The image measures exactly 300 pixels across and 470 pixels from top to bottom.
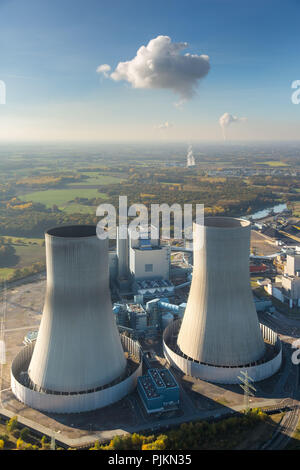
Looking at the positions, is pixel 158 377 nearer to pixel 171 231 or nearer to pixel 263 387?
pixel 263 387

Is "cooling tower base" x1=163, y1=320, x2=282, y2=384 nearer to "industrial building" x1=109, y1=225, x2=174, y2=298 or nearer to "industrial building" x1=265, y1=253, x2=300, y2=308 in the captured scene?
"industrial building" x1=265, y1=253, x2=300, y2=308

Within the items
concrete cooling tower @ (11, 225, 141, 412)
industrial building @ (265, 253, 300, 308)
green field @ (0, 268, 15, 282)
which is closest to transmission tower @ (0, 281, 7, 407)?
green field @ (0, 268, 15, 282)

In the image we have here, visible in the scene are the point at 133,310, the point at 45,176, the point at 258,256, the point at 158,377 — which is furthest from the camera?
the point at 45,176

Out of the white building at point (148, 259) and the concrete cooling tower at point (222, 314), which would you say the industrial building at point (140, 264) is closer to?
the white building at point (148, 259)

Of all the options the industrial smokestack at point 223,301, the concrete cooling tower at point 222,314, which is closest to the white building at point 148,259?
the concrete cooling tower at point 222,314

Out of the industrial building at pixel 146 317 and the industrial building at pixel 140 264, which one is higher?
the industrial building at pixel 140 264
